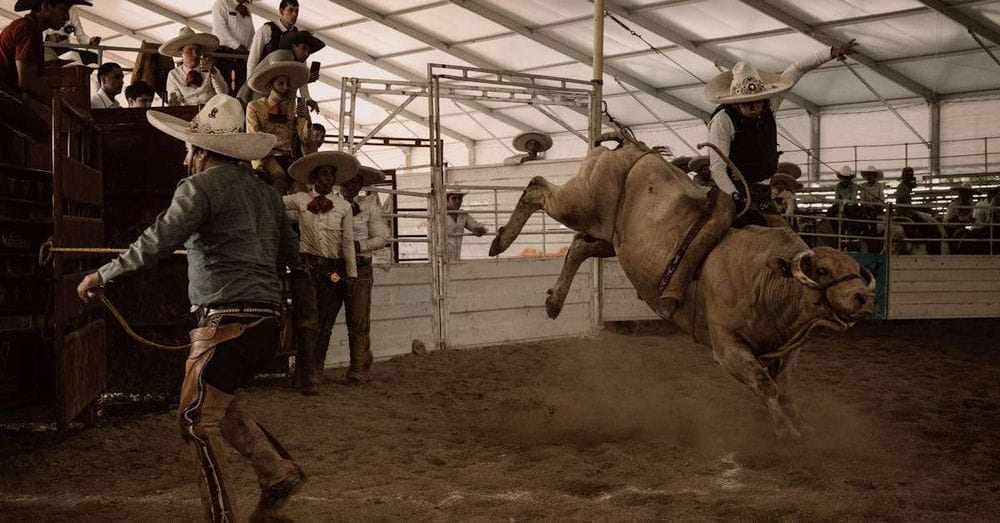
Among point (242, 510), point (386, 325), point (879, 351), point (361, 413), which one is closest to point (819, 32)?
point (879, 351)

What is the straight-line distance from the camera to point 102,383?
596 centimetres

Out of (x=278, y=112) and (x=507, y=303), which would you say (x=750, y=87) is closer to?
(x=278, y=112)

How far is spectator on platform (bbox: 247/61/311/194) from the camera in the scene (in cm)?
702

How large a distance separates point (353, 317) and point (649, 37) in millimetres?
11699

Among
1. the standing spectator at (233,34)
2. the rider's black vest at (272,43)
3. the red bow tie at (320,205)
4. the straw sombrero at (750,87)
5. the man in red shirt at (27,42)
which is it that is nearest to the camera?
the man in red shirt at (27,42)

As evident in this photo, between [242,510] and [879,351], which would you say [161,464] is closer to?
[242,510]

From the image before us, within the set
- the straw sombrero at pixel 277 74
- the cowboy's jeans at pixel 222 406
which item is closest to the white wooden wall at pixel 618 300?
the straw sombrero at pixel 277 74

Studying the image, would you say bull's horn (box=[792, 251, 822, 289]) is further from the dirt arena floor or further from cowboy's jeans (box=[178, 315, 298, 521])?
cowboy's jeans (box=[178, 315, 298, 521])

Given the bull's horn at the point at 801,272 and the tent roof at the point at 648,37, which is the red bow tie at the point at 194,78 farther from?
the tent roof at the point at 648,37

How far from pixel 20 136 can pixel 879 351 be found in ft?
27.5

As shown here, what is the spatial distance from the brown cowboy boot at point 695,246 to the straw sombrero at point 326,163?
9.08ft

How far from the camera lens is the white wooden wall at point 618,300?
11688 millimetres

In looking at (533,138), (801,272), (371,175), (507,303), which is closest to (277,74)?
(371,175)

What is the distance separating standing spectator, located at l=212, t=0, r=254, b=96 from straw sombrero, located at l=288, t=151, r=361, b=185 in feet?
6.10
